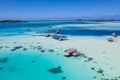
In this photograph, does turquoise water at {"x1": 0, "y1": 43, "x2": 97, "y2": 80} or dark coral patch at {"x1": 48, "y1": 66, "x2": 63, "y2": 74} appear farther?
dark coral patch at {"x1": 48, "y1": 66, "x2": 63, "y2": 74}

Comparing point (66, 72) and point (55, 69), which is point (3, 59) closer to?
point (55, 69)

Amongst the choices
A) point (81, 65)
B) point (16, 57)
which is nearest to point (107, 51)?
point (81, 65)

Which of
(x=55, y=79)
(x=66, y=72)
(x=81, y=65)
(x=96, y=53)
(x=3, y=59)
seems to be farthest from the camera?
(x=96, y=53)

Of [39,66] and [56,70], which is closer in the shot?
[56,70]

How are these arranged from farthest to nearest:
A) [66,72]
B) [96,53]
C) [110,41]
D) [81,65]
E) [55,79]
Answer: [110,41]
[96,53]
[81,65]
[66,72]
[55,79]

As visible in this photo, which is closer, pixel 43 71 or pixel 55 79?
pixel 55 79

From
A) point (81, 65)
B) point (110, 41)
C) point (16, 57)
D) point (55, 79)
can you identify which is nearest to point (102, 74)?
point (81, 65)

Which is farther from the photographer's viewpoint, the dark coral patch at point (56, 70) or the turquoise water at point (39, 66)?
the dark coral patch at point (56, 70)

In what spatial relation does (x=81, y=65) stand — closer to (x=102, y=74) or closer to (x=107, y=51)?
(x=102, y=74)

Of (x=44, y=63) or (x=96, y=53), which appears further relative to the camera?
(x=96, y=53)
